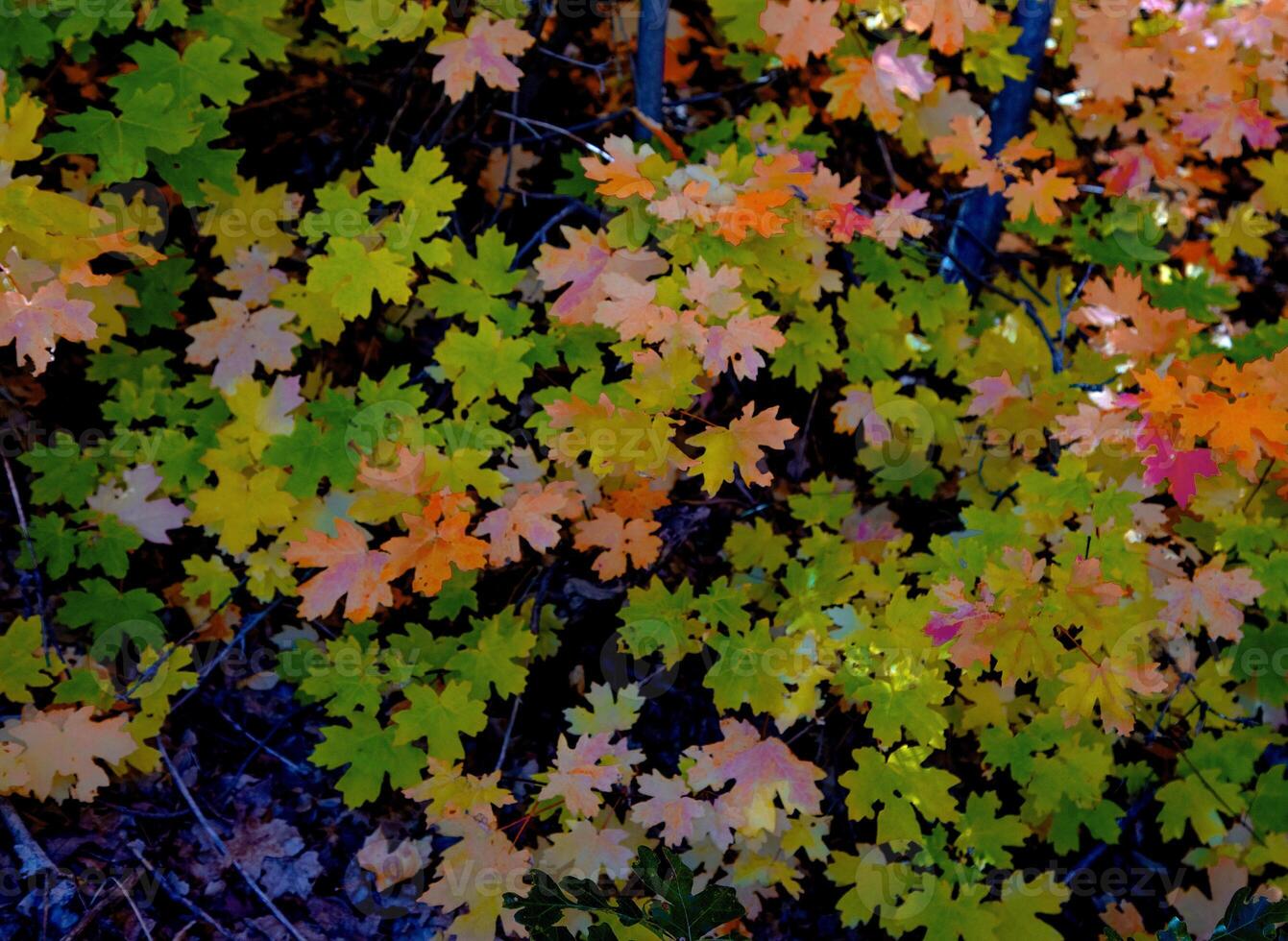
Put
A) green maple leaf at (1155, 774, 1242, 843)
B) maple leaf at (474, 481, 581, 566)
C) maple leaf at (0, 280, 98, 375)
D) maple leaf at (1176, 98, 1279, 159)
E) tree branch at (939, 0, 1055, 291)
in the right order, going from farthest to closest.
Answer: tree branch at (939, 0, 1055, 291), maple leaf at (1176, 98, 1279, 159), green maple leaf at (1155, 774, 1242, 843), maple leaf at (474, 481, 581, 566), maple leaf at (0, 280, 98, 375)

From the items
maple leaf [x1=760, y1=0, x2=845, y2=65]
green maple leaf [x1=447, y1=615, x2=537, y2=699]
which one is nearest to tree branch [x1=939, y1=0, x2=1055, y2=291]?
maple leaf [x1=760, y1=0, x2=845, y2=65]

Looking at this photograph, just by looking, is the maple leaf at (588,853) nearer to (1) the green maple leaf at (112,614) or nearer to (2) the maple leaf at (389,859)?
(2) the maple leaf at (389,859)

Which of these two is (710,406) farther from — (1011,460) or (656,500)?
(1011,460)

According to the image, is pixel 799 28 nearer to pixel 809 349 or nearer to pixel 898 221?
pixel 898 221

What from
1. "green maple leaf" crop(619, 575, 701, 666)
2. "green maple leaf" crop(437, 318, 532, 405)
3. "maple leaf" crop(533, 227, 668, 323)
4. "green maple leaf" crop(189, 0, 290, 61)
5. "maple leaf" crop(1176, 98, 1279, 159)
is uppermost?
"maple leaf" crop(1176, 98, 1279, 159)

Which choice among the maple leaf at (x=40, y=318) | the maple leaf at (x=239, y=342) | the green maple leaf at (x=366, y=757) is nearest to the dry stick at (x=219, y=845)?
the green maple leaf at (x=366, y=757)

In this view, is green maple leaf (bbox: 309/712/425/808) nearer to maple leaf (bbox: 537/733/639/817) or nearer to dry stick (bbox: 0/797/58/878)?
maple leaf (bbox: 537/733/639/817)

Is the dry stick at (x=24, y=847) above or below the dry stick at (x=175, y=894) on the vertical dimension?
above
